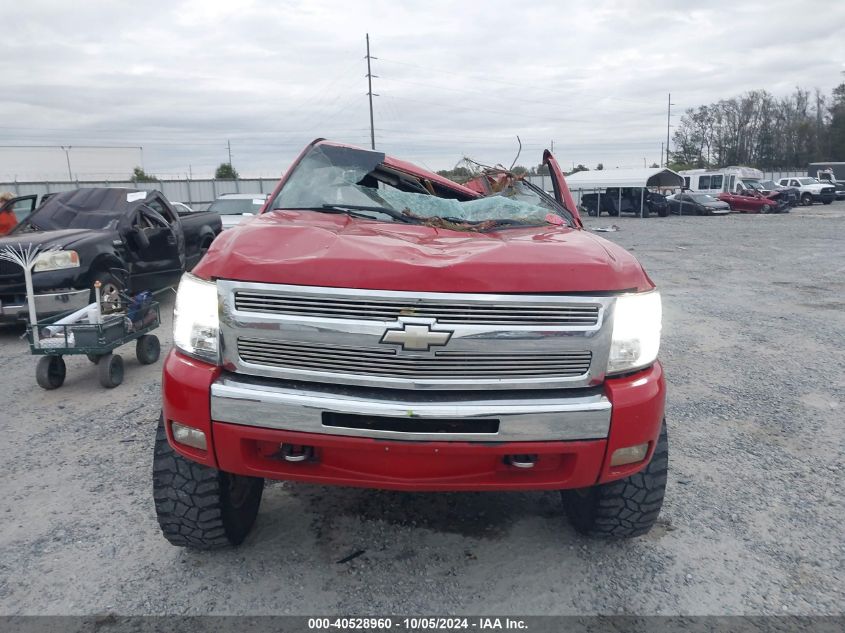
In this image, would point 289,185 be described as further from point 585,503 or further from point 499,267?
point 585,503

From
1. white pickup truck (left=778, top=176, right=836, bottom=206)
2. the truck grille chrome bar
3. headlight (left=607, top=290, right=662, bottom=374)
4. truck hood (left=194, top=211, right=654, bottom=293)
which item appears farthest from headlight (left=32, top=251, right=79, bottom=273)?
white pickup truck (left=778, top=176, right=836, bottom=206)

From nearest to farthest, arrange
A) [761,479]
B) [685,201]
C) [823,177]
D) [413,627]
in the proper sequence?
[413,627] → [761,479] → [685,201] → [823,177]

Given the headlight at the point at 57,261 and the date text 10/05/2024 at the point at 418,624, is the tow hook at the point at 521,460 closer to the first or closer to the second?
the date text 10/05/2024 at the point at 418,624

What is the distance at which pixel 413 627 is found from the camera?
2426 millimetres

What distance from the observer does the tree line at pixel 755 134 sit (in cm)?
7006

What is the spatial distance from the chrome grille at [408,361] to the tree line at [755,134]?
73379 millimetres

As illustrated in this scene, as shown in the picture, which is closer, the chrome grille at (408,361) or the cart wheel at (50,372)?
the chrome grille at (408,361)

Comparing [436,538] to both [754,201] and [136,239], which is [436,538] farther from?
[754,201]

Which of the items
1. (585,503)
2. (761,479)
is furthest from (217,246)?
(761,479)

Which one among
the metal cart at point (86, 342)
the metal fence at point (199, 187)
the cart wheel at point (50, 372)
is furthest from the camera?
the metal fence at point (199, 187)

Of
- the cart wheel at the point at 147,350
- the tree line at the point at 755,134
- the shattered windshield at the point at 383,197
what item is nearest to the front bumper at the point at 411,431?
the shattered windshield at the point at 383,197

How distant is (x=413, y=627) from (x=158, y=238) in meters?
7.34

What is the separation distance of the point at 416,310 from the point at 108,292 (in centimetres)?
547

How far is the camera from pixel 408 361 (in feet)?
7.57
